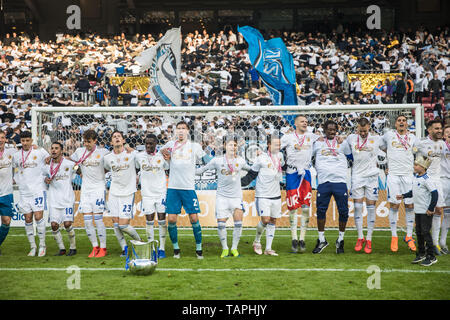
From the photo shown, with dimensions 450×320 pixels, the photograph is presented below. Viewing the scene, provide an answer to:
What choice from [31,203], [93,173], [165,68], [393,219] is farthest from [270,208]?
[165,68]

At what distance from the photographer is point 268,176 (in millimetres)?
9141

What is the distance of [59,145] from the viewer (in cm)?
938

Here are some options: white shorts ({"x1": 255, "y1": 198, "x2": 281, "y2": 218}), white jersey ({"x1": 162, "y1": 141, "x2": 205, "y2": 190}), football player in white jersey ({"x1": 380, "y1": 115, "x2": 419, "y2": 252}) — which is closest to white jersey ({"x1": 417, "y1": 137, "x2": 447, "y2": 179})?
football player in white jersey ({"x1": 380, "y1": 115, "x2": 419, "y2": 252})

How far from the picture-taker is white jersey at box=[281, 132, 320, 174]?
9281 mm

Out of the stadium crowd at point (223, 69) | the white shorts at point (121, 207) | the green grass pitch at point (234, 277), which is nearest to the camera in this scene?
the green grass pitch at point (234, 277)

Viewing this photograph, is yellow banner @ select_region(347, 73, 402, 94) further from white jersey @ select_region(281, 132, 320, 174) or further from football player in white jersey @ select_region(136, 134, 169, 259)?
football player in white jersey @ select_region(136, 134, 169, 259)

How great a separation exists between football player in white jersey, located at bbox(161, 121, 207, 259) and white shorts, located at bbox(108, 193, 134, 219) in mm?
699

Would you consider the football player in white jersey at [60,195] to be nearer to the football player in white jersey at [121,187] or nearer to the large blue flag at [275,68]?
the football player in white jersey at [121,187]

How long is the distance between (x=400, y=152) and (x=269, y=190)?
101 inches

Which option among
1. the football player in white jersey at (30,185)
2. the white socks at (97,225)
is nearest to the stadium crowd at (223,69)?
the football player in white jersey at (30,185)

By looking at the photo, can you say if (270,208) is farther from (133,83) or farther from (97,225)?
(133,83)

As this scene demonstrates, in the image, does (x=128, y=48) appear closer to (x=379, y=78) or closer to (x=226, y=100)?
(x=226, y=100)

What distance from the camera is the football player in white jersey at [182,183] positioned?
869 centimetres

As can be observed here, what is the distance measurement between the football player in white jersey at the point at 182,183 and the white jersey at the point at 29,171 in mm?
2525
